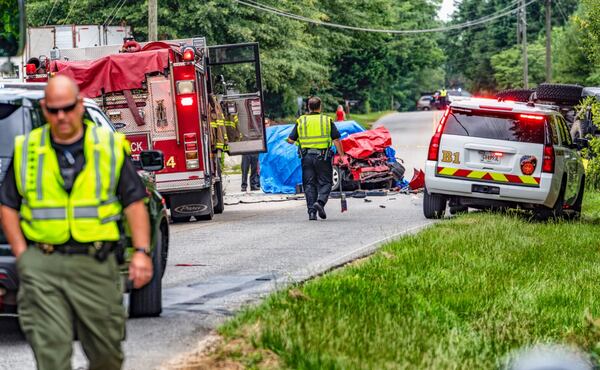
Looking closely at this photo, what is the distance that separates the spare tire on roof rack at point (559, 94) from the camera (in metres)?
28.5

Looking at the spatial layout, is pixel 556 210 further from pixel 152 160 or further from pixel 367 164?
pixel 152 160

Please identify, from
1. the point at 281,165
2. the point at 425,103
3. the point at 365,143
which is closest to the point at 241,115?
the point at 365,143

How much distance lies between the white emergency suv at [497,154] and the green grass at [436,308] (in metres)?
3.25

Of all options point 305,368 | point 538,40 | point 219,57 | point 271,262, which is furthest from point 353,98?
point 305,368

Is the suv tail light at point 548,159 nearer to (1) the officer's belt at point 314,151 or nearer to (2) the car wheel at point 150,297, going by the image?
(1) the officer's belt at point 314,151

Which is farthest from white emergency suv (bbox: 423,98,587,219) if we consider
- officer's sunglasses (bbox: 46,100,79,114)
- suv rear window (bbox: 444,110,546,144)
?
officer's sunglasses (bbox: 46,100,79,114)

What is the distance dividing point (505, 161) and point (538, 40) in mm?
67711

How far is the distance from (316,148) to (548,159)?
337 cm

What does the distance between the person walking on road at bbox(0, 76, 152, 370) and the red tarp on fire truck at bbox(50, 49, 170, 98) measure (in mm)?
12633

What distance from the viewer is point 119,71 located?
1836 cm

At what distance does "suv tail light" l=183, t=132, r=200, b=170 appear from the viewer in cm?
1875

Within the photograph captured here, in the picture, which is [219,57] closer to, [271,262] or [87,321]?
[271,262]

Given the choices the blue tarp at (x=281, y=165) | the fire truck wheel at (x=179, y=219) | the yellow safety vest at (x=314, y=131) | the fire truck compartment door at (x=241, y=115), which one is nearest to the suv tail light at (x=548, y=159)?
the yellow safety vest at (x=314, y=131)

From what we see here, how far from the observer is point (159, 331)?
8.86 metres
